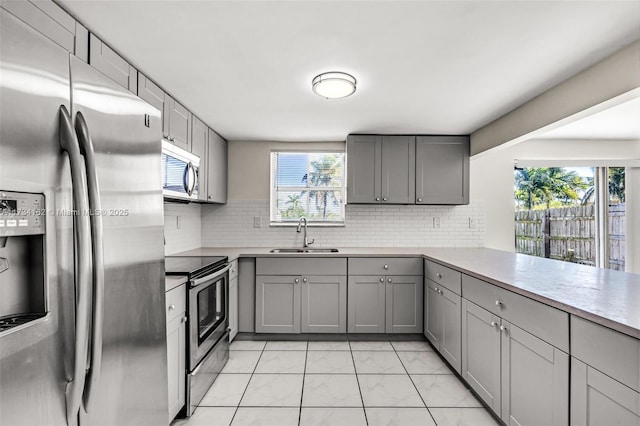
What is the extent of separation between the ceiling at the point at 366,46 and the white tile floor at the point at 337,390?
216 cm

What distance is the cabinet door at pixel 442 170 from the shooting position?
359cm

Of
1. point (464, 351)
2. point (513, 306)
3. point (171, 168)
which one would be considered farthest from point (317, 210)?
point (513, 306)

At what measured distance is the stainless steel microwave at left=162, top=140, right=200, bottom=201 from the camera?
7.56 feet

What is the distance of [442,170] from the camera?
3.61 meters

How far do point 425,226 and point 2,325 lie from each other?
3770 millimetres

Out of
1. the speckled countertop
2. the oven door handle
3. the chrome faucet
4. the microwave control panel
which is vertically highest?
the microwave control panel

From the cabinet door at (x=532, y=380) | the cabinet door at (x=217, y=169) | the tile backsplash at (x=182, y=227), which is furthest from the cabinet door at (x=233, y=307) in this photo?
the cabinet door at (x=532, y=380)

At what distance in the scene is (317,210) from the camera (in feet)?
13.1

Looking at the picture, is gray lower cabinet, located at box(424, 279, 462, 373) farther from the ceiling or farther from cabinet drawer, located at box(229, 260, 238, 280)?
cabinet drawer, located at box(229, 260, 238, 280)

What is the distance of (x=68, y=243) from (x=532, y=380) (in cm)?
198

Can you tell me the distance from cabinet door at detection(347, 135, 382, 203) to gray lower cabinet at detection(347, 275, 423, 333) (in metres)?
0.90

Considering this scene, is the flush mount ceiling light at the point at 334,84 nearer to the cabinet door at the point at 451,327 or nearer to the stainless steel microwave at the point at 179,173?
the stainless steel microwave at the point at 179,173

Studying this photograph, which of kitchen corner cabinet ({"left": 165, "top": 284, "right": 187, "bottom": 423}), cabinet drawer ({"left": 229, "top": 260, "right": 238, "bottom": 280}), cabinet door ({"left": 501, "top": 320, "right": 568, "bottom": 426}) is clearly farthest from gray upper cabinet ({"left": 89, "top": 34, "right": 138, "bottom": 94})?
cabinet door ({"left": 501, "top": 320, "right": 568, "bottom": 426})

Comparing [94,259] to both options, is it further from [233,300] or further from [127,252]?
[233,300]
